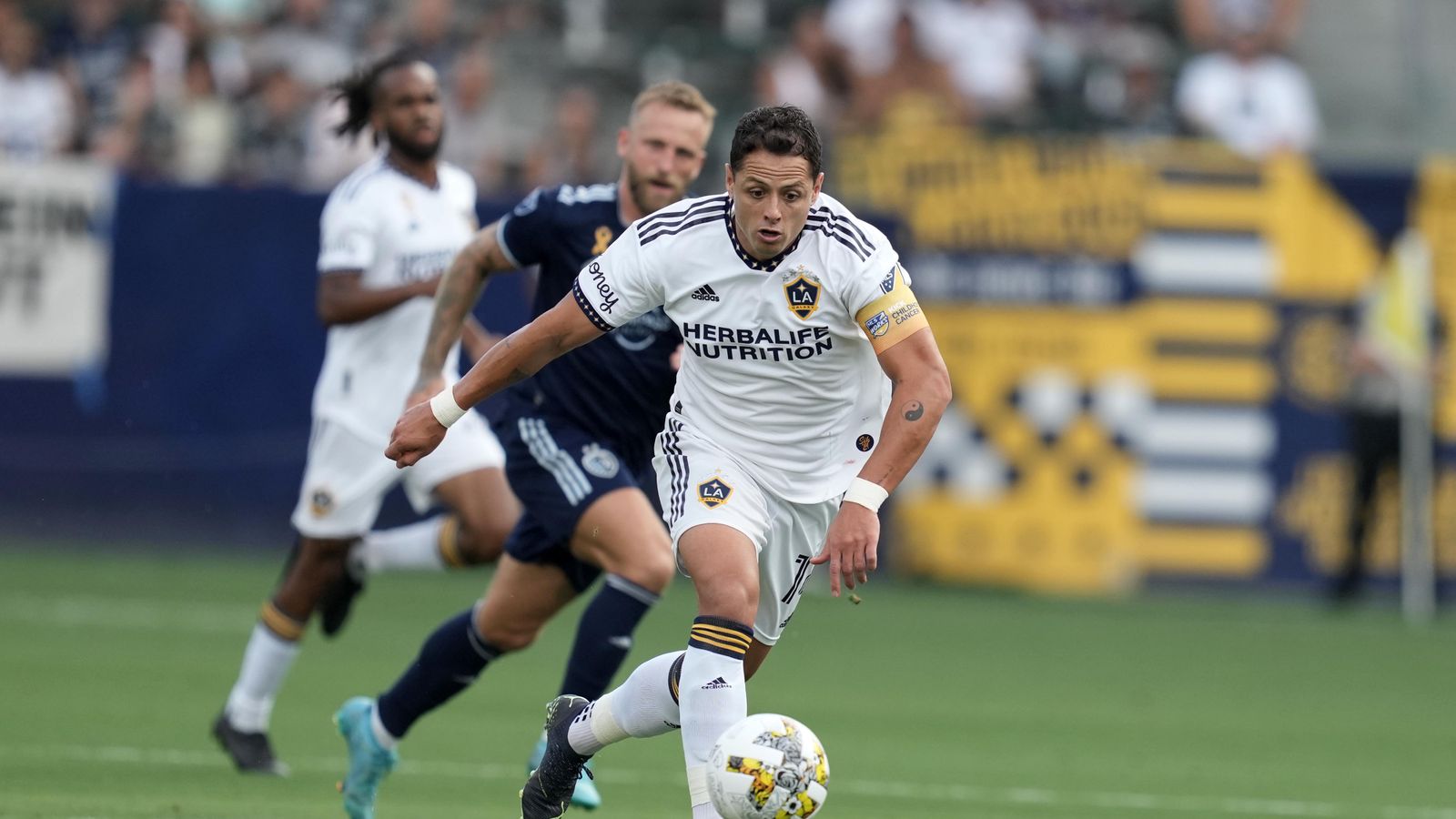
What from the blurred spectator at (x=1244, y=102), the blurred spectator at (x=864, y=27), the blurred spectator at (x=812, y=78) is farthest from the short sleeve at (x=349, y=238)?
the blurred spectator at (x=1244, y=102)

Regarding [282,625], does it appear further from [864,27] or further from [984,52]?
[984,52]

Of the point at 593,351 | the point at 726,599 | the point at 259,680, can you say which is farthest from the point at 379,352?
the point at 726,599

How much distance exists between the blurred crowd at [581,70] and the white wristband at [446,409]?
11.1 m

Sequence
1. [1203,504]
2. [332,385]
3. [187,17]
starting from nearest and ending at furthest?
[332,385] → [1203,504] → [187,17]

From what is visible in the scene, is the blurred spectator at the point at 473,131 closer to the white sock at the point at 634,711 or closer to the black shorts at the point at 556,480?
the black shorts at the point at 556,480

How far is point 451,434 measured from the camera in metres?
9.70

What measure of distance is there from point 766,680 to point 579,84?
31.6 feet

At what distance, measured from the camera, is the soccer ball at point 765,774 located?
6.15 m

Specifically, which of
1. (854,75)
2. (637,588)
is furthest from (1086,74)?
(637,588)

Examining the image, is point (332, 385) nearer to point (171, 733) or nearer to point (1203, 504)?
point (171, 733)

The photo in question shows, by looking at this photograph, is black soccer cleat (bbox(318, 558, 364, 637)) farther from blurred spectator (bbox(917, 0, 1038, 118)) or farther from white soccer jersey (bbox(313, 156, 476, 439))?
blurred spectator (bbox(917, 0, 1038, 118))

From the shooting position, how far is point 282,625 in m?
9.22

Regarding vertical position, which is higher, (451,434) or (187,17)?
(187,17)

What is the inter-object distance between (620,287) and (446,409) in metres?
0.67
